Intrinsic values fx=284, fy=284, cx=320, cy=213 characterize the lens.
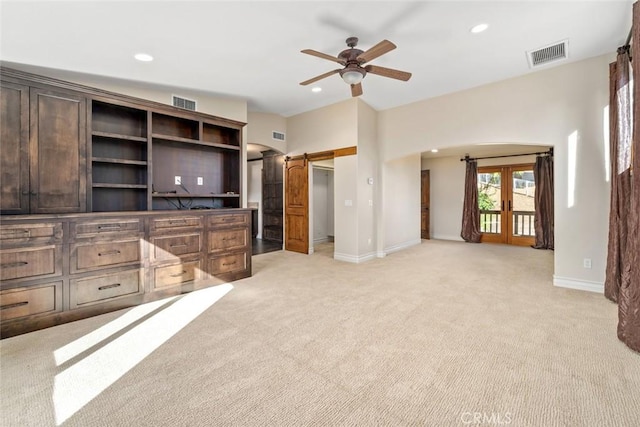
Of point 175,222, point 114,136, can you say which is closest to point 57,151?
point 114,136

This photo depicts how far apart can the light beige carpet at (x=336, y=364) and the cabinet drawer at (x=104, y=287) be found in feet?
0.79

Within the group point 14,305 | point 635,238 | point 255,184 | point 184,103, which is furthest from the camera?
point 255,184

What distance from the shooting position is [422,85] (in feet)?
14.9

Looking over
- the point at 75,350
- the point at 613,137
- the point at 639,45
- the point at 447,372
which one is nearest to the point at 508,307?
the point at 447,372

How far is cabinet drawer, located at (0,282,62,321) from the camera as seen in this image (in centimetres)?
246

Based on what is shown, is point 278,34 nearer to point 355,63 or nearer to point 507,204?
point 355,63

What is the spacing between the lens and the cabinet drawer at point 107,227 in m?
2.84

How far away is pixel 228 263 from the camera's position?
406cm

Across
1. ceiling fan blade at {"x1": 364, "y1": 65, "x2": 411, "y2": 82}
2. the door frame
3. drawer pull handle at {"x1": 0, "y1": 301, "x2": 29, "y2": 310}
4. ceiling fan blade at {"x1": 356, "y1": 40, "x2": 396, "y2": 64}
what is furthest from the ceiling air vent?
drawer pull handle at {"x1": 0, "y1": 301, "x2": 29, "y2": 310}

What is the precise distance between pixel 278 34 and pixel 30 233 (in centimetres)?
305

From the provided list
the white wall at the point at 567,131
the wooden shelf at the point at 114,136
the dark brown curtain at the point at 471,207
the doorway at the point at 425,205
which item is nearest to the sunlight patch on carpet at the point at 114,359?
the wooden shelf at the point at 114,136

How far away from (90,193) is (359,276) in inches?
144

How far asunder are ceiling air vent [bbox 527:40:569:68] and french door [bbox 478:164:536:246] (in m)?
4.33

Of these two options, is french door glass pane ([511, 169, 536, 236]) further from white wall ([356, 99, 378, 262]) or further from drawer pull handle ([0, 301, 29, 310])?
drawer pull handle ([0, 301, 29, 310])
